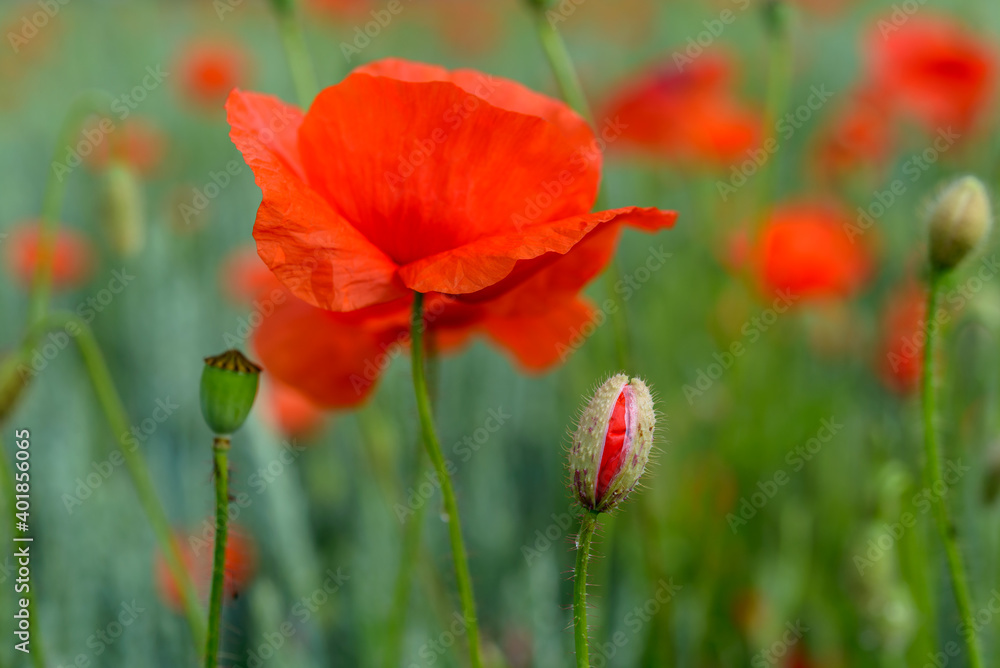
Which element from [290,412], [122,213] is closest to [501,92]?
[122,213]

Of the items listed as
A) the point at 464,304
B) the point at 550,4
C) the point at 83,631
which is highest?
the point at 550,4

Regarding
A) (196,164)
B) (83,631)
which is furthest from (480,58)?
(83,631)

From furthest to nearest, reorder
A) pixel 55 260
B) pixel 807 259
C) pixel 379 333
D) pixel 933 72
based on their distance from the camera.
→ pixel 933 72
pixel 55 260
pixel 807 259
pixel 379 333

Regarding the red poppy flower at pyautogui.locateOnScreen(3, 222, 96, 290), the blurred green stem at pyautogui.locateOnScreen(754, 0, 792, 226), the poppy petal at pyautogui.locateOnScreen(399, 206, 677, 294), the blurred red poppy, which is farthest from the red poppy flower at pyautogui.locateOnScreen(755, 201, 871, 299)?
the blurred red poppy

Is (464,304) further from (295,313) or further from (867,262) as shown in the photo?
(867,262)

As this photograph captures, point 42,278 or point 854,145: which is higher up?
point 42,278

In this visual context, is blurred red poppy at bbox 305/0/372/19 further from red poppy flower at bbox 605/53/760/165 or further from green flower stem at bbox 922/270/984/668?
green flower stem at bbox 922/270/984/668

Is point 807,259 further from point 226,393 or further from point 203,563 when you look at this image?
point 226,393
